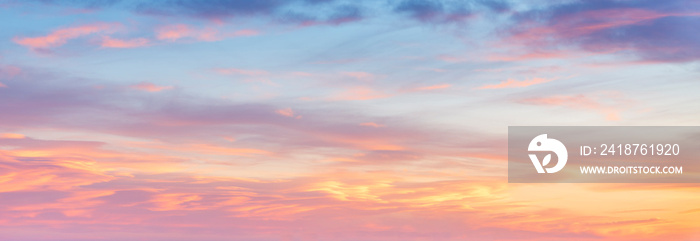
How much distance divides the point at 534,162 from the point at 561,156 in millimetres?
3556

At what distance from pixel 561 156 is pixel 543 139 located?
11.6 feet

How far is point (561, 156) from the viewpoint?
104 m

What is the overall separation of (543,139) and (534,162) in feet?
12.6

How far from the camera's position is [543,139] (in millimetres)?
103250

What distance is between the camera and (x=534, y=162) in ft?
346
